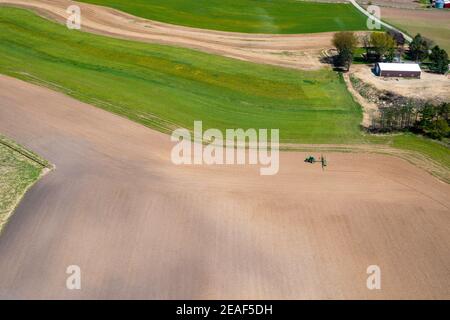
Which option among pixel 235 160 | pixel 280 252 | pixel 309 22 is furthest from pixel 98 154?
pixel 309 22

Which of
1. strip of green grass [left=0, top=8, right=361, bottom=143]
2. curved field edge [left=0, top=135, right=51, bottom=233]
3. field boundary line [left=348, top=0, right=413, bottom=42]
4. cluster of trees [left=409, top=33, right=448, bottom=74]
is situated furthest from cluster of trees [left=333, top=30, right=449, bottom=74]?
curved field edge [left=0, top=135, right=51, bottom=233]

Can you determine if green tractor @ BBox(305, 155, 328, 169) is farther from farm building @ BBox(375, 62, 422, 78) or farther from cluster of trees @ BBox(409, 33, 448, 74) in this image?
cluster of trees @ BBox(409, 33, 448, 74)

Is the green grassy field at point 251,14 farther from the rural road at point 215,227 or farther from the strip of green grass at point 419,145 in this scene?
the rural road at point 215,227

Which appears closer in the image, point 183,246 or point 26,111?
point 183,246

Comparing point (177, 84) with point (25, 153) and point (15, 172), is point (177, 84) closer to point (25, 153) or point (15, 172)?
point (25, 153)

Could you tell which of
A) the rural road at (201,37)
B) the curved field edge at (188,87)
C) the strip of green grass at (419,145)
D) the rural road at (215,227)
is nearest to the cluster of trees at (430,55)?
the rural road at (201,37)

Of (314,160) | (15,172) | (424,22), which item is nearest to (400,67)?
(314,160)
